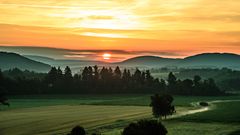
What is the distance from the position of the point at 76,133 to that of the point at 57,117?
44.2 metres

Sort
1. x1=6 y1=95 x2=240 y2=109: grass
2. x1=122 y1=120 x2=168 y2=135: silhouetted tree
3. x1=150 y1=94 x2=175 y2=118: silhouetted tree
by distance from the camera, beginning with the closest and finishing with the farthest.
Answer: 1. x1=122 y1=120 x2=168 y2=135: silhouetted tree
2. x1=150 y1=94 x2=175 y2=118: silhouetted tree
3. x1=6 y1=95 x2=240 y2=109: grass

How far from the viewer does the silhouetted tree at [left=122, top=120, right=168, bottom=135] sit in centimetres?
4784

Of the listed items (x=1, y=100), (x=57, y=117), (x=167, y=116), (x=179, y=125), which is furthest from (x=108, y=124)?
(x=1, y=100)

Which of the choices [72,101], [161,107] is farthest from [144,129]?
[72,101]

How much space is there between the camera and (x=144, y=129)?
48.5m

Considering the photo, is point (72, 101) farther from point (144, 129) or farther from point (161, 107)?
point (144, 129)

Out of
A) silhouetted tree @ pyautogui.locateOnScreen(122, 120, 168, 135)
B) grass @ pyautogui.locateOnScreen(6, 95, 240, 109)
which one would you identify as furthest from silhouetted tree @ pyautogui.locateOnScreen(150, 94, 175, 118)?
silhouetted tree @ pyautogui.locateOnScreen(122, 120, 168, 135)

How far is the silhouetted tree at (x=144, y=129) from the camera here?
47.8 meters

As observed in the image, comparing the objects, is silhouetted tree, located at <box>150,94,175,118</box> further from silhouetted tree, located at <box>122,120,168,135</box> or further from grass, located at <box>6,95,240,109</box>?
silhouetted tree, located at <box>122,120,168,135</box>

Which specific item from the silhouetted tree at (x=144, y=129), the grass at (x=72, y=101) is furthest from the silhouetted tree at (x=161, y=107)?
the silhouetted tree at (x=144, y=129)

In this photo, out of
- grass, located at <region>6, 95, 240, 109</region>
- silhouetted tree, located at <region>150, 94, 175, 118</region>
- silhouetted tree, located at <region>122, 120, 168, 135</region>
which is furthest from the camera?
grass, located at <region>6, 95, 240, 109</region>

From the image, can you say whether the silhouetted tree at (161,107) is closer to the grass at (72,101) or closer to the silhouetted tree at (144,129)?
the grass at (72,101)

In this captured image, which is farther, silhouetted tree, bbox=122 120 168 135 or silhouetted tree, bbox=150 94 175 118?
silhouetted tree, bbox=150 94 175 118

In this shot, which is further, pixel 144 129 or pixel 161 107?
pixel 161 107
